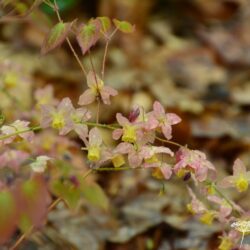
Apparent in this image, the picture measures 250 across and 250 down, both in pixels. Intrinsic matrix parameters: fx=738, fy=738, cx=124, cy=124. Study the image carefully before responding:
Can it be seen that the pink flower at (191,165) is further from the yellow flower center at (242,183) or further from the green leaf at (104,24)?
the green leaf at (104,24)

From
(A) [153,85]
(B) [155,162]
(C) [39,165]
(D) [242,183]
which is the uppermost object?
(C) [39,165]

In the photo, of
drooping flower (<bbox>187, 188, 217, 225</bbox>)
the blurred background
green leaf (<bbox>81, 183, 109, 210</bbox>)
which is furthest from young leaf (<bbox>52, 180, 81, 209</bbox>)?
the blurred background

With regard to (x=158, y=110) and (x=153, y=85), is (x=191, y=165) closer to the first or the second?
(x=158, y=110)

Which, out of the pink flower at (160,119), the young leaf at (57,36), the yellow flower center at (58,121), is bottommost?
the pink flower at (160,119)

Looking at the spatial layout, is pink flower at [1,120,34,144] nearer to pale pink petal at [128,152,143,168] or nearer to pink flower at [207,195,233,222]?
pale pink petal at [128,152,143,168]

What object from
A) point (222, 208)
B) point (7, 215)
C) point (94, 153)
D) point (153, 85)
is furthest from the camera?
point (153, 85)

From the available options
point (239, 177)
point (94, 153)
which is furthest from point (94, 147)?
point (239, 177)

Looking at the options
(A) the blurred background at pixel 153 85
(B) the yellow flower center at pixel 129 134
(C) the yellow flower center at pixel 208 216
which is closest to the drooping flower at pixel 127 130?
(B) the yellow flower center at pixel 129 134
